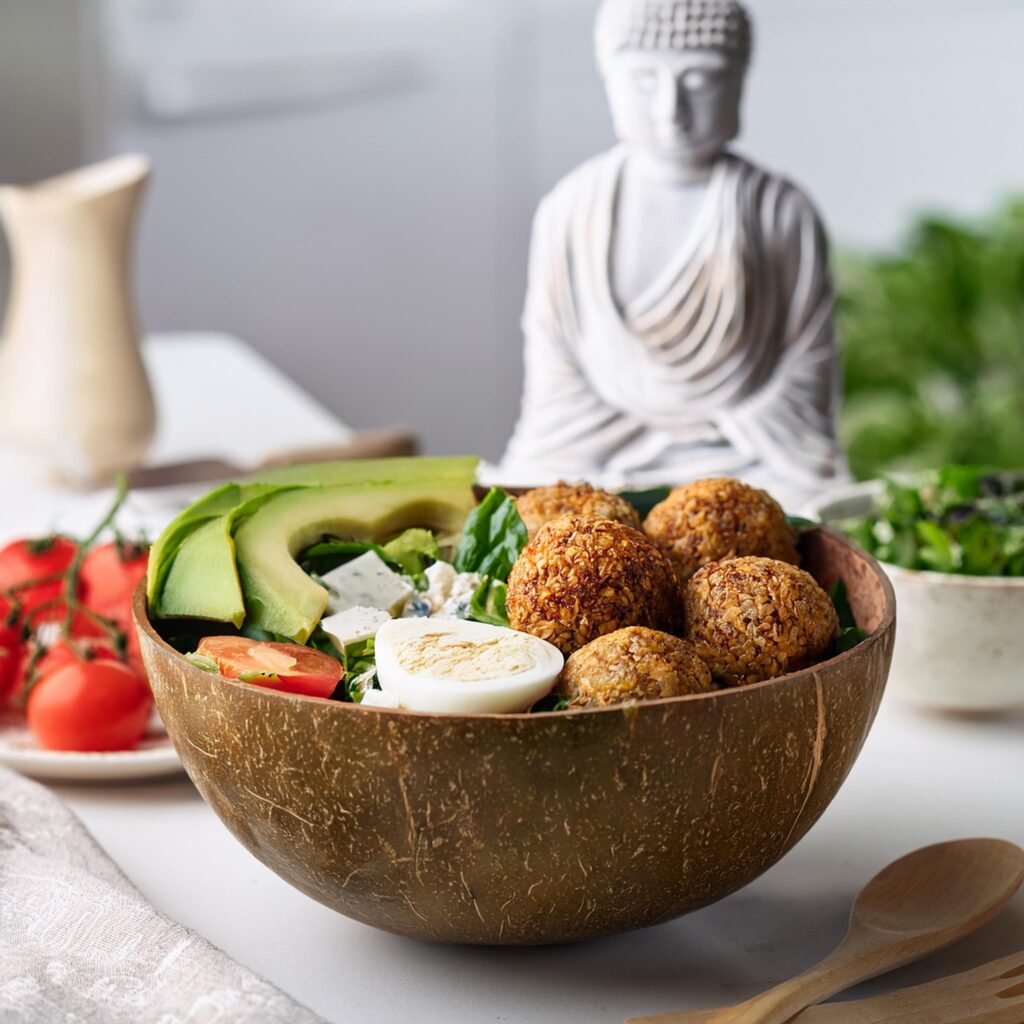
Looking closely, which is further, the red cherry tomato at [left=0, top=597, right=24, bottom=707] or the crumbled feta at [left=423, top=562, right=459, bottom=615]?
the red cherry tomato at [left=0, top=597, right=24, bottom=707]

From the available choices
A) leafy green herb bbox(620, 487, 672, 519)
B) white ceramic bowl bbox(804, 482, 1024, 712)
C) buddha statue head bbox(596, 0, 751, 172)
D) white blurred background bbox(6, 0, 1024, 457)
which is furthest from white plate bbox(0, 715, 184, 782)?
white blurred background bbox(6, 0, 1024, 457)

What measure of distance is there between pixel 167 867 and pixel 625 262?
79 cm

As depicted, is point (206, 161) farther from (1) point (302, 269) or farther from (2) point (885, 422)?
(2) point (885, 422)

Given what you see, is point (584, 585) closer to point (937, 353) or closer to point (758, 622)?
point (758, 622)

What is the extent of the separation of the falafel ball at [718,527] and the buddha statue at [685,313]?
524 millimetres

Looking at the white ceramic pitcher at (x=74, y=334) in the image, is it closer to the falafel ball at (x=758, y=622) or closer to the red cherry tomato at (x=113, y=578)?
the red cherry tomato at (x=113, y=578)

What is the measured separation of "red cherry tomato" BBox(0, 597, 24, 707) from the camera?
3.52 ft

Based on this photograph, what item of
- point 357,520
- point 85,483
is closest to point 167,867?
point 357,520

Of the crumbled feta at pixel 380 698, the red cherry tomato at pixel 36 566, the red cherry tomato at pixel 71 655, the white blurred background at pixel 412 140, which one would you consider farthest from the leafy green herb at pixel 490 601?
the white blurred background at pixel 412 140

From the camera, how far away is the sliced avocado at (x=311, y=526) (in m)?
0.81

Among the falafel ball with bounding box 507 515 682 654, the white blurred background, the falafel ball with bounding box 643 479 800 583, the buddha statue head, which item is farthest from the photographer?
the white blurred background

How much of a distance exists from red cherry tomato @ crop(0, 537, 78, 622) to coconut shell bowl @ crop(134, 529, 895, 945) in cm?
47

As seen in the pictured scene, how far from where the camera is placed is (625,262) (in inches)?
56.3

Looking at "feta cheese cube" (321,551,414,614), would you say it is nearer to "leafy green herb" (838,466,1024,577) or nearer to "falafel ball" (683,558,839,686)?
"falafel ball" (683,558,839,686)
